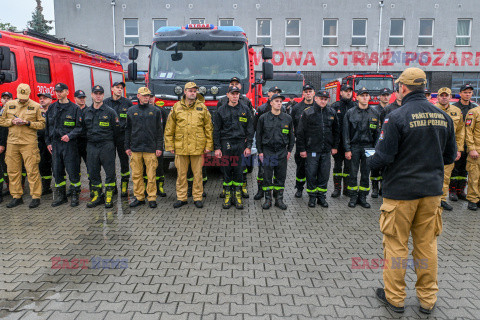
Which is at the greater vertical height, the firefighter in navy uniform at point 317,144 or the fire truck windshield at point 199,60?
the fire truck windshield at point 199,60

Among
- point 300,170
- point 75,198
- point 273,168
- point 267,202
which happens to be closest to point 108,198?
point 75,198

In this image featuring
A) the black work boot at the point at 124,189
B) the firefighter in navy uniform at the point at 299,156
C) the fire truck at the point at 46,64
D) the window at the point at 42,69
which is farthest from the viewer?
the window at the point at 42,69

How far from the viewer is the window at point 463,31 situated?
22906 mm

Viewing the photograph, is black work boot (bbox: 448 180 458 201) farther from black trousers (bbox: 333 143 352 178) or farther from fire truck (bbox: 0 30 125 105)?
fire truck (bbox: 0 30 125 105)

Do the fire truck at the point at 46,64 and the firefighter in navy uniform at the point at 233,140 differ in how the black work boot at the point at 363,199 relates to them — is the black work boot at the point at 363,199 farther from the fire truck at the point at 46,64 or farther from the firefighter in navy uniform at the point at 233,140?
the fire truck at the point at 46,64

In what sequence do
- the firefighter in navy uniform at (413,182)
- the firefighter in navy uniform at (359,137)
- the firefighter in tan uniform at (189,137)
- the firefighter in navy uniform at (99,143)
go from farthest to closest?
the firefighter in navy uniform at (359,137) < the firefighter in navy uniform at (99,143) < the firefighter in tan uniform at (189,137) < the firefighter in navy uniform at (413,182)

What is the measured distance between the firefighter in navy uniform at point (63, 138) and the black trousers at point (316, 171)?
393 cm

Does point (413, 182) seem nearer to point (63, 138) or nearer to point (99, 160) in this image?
point (99, 160)

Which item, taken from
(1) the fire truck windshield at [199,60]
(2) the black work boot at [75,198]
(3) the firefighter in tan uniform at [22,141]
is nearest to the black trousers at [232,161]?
(1) the fire truck windshield at [199,60]

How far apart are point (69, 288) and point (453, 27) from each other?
26059 mm

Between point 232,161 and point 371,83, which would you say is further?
point 371,83

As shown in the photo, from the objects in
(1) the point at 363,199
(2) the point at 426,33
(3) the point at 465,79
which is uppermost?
(2) the point at 426,33

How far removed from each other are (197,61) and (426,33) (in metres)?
20.6

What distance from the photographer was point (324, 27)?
23.0 m
